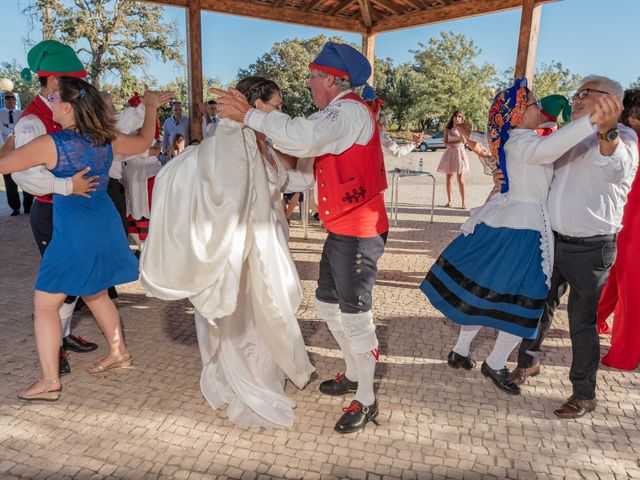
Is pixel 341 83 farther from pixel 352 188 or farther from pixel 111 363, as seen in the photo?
pixel 111 363

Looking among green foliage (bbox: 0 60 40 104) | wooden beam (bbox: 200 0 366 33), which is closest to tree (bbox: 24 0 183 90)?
green foliage (bbox: 0 60 40 104)

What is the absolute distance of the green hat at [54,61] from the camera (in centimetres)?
293

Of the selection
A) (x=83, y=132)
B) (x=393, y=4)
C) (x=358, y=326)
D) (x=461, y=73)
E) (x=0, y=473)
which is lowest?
(x=0, y=473)

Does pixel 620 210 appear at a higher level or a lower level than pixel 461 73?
lower

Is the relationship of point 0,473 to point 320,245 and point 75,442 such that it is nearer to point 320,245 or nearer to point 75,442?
point 75,442

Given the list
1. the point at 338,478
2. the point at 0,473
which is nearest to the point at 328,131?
the point at 338,478

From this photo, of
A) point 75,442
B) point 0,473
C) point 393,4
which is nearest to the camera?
point 0,473

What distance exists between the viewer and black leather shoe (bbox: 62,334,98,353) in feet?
12.2

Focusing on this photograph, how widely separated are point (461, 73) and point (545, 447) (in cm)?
4919

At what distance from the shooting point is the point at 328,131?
2.39 m

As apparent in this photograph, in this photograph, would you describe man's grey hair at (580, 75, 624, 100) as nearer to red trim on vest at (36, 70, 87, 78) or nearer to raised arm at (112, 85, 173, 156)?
raised arm at (112, 85, 173, 156)

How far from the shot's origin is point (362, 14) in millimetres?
8719

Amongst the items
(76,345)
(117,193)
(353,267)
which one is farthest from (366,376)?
(117,193)

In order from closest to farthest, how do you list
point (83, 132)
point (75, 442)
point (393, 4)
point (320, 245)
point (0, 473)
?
point (0, 473) → point (75, 442) → point (83, 132) → point (320, 245) → point (393, 4)
